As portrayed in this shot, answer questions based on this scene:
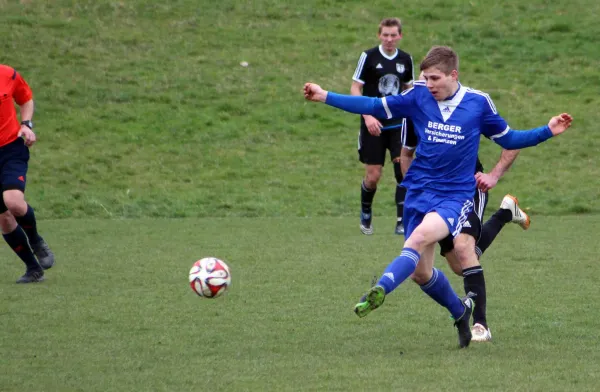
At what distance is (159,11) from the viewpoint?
67.2 feet

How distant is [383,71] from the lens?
11.0 meters

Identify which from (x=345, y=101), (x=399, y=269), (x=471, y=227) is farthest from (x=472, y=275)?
(x=345, y=101)

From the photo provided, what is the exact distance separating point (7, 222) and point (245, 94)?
9.65 m

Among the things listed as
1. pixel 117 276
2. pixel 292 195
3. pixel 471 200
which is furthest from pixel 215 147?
pixel 471 200

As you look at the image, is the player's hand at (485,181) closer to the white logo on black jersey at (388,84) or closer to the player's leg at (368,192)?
the white logo on black jersey at (388,84)

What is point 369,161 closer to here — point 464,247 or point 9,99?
point 9,99

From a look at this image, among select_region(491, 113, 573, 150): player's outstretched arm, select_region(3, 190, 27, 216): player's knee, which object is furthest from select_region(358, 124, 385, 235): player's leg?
select_region(491, 113, 573, 150): player's outstretched arm

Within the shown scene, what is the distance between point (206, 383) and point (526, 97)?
13546 millimetres

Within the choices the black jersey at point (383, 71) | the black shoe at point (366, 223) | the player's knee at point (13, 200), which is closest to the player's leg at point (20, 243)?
the player's knee at point (13, 200)

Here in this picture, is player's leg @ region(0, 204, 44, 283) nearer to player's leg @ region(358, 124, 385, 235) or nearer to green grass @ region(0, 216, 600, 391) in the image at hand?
green grass @ region(0, 216, 600, 391)

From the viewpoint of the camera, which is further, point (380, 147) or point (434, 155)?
point (380, 147)

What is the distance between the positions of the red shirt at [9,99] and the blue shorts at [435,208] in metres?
3.83

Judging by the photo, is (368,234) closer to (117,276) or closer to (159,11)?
(117,276)

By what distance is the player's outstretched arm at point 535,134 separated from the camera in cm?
582
